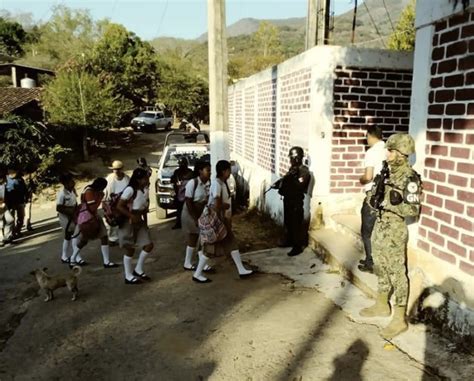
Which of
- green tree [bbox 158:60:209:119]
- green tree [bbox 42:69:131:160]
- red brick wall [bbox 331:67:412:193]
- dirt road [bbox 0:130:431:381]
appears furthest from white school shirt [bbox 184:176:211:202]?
green tree [bbox 158:60:209:119]

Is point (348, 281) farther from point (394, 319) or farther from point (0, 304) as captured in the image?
point (0, 304)

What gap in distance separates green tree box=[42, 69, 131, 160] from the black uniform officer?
56.1 feet

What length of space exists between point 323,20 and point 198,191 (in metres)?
5.93

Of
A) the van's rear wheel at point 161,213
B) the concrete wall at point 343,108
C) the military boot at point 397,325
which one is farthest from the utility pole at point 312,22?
the military boot at point 397,325

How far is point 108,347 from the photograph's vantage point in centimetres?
409

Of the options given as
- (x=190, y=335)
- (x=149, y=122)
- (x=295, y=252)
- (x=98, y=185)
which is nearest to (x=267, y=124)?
(x=295, y=252)

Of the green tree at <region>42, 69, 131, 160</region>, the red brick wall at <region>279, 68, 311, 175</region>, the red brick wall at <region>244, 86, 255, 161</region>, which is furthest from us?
the green tree at <region>42, 69, 131, 160</region>

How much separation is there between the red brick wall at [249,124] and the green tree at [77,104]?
39.0 ft

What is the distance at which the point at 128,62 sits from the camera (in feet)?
112

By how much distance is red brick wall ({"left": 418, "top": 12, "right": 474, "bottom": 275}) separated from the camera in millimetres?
3504

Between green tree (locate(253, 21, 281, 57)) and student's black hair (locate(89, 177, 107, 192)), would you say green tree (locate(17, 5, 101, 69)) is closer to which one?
green tree (locate(253, 21, 281, 57))

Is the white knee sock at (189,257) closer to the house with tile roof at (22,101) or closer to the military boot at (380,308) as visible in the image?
the military boot at (380,308)

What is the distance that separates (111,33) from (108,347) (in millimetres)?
35811

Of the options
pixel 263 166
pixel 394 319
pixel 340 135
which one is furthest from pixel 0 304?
pixel 263 166
